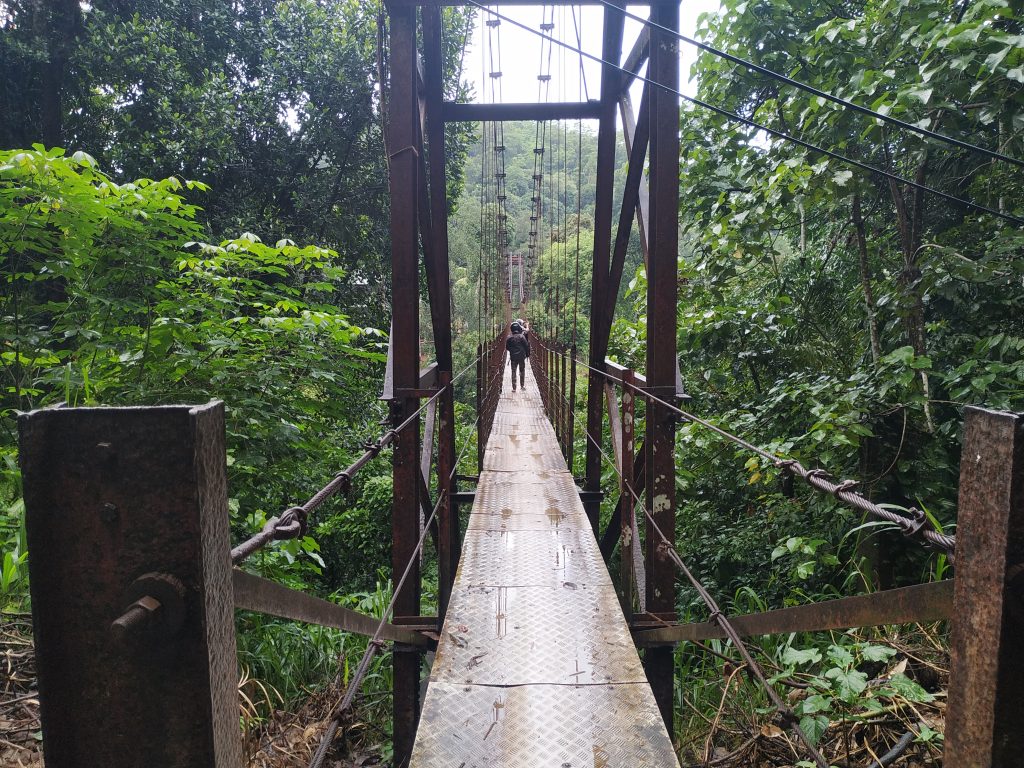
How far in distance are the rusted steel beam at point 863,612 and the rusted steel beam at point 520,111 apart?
349cm

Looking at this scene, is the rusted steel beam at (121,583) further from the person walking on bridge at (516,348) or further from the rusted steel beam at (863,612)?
the person walking on bridge at (516,348)

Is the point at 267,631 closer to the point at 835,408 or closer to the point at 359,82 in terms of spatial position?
the point at 835,408

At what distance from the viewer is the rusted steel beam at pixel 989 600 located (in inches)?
20.6

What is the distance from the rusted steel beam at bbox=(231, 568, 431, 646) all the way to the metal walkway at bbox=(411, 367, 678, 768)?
394 mm

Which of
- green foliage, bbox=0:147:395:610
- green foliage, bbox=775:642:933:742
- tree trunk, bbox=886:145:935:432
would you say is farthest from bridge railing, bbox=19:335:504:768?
tree trunk, bbox=886:145:935:432

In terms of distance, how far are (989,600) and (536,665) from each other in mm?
1417

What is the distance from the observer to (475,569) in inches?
97.2

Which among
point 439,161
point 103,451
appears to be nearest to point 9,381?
point 439,161

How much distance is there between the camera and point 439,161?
4.03 meters

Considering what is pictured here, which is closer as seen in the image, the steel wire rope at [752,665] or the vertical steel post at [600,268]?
the steel wire rope at [752,665]

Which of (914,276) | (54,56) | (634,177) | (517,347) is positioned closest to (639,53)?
(634,177)

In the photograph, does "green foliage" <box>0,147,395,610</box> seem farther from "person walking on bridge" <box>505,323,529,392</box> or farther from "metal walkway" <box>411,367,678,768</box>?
"person walking on bridge" <box>505,323,529,392</box>

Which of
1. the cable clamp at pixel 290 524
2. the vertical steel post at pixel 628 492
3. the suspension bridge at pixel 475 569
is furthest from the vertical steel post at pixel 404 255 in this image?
the cable clamp at pixel 290 524

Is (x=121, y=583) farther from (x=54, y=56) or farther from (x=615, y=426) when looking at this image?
(x=54, y=56)
